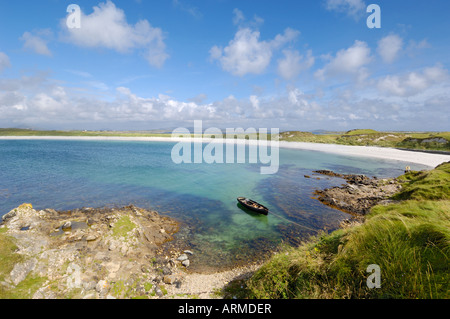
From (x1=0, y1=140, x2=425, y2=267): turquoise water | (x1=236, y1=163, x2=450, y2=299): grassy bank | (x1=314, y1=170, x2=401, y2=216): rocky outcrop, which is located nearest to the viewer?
(x1=236, y1=163, x2=450, y2=299): grassy bank

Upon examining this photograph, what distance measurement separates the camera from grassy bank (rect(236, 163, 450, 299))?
4.59 meters

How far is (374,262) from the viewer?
533cm

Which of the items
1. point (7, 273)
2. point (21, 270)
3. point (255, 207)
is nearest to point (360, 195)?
point (255, 207)

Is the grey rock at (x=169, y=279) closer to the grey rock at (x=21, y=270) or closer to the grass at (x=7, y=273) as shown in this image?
the grass at (x=7, y=273)

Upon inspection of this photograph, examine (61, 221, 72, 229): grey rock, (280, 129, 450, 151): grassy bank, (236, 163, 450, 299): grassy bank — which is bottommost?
(61, 221, 72, 229): grey rock

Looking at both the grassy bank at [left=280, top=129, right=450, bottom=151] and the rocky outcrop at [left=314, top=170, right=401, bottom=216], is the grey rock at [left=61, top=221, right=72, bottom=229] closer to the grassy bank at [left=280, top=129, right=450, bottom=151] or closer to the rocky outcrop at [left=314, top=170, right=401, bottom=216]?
the rocky outcrop at [left=314, top=170, right=401, bottom=216]

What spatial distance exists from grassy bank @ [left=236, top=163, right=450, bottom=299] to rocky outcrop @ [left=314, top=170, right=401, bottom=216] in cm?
1325

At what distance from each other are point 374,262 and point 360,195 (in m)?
21.8

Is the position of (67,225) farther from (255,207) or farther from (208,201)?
(255,207)

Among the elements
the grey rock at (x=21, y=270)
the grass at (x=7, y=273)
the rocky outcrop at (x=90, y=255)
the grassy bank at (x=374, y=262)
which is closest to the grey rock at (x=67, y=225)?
the rocky outcrop at (x=90, y=255)

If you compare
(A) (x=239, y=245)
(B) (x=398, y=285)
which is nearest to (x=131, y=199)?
(A) (x=239, y=245)

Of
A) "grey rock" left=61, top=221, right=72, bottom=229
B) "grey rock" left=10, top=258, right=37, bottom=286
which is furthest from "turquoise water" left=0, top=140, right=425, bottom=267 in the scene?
"grey rock" left=10, top=258, right=37, bottom=286
